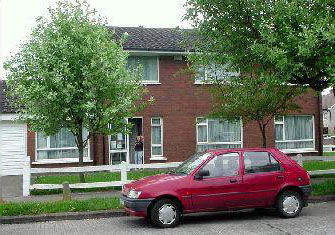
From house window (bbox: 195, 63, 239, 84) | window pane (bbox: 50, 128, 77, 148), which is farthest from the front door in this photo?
house window (bbox: 195, 63, 239, 84)

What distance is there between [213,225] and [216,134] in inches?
532

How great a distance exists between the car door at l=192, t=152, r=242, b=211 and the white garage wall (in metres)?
13.1

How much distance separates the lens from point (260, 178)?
10.2 metres

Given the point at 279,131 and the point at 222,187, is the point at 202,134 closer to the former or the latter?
the point at 279,131

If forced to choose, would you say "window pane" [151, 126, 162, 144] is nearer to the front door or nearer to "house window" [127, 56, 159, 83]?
the front door

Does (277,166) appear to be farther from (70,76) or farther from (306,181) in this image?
(70,76)

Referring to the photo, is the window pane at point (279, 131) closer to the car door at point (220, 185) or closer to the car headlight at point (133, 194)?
the car door at point (220, 185)

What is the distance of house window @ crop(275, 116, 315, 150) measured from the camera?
2422 cm

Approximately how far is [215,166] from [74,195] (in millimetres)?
5512

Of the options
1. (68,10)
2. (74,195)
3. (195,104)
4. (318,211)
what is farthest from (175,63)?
(318,211)

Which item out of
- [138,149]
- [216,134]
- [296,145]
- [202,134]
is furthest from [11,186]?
[296,145]

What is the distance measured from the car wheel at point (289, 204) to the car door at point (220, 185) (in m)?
0.99

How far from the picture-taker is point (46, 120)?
1471 cm

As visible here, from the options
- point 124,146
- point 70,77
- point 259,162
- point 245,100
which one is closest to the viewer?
point 259,162
